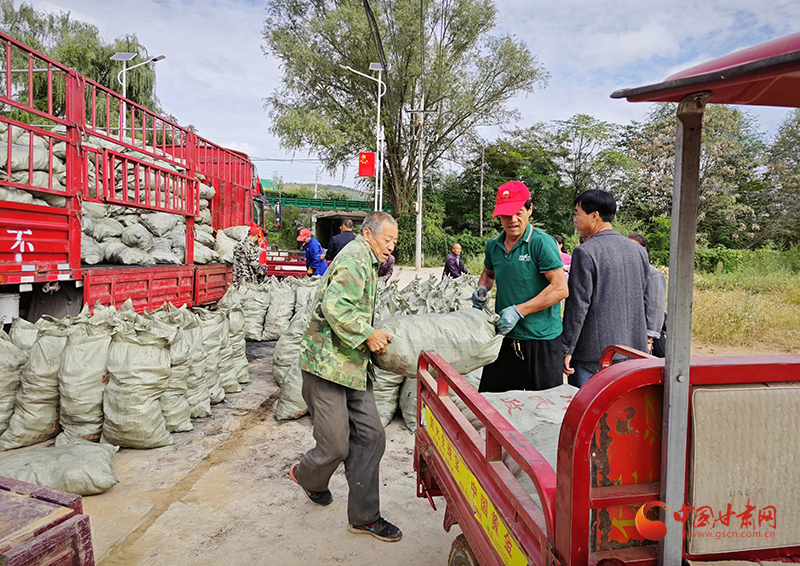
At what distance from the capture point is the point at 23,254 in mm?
3773

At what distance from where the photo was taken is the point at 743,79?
2.52 feet

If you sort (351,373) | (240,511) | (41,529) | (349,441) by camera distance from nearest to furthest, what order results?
(41,529) < (351,373) < (349,441) < (240,511)

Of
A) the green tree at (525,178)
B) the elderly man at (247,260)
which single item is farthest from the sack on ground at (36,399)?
the green tree at (525,178)

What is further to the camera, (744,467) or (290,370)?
(290,370)

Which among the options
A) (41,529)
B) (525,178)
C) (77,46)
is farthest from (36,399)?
(525,178)

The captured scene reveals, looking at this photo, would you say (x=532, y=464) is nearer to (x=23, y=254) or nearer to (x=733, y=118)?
(x=23, y=254)

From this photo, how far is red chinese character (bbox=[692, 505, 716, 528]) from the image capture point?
1.01m

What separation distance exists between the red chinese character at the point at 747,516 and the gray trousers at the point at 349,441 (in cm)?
176

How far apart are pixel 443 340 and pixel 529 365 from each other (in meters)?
0.78

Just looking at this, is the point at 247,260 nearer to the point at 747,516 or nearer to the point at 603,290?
the point at 603,290

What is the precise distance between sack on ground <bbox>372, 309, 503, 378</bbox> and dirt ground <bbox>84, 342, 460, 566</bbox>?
892mm

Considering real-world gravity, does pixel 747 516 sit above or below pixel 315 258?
below

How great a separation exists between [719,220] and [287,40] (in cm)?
2440

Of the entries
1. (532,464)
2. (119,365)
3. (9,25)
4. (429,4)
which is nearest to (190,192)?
(119,365)
